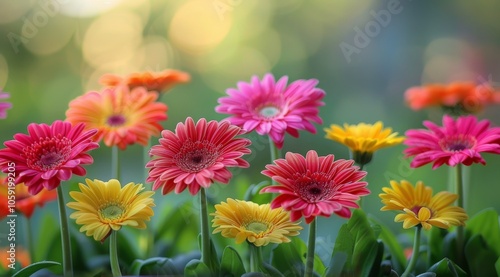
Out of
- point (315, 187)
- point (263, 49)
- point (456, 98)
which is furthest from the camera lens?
point (263, 49)

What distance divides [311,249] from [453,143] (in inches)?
7.8

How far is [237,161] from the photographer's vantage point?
0.50 m

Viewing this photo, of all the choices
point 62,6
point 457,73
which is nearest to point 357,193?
point 62,6

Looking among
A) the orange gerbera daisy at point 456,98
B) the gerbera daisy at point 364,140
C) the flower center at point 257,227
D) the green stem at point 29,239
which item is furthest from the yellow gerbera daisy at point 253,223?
the orange gerbera daisy at point 456,98

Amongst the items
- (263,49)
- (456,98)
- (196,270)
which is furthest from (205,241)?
(263,49)

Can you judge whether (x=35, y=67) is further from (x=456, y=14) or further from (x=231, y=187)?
(x=456, y=14)

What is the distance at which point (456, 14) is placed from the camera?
1.19 metres

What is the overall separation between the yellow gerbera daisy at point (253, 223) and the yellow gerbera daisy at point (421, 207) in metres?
0.10

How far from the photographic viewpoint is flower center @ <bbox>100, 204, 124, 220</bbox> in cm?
51

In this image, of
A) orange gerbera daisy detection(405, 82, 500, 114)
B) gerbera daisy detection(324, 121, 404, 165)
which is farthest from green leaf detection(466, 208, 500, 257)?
orange gerbera daisy detection(405, 82, 500, 114)

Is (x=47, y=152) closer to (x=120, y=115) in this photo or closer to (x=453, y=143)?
(x=120, y=115)

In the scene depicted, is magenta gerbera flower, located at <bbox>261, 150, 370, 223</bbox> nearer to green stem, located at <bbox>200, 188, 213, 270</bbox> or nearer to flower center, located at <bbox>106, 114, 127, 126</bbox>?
green stem, located at <bbox>200, 188, 213, 270</bbox>

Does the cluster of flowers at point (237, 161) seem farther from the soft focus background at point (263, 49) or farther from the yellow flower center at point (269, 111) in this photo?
the soft focus background at point (263, 49)

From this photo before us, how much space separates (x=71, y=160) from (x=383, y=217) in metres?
0.42
